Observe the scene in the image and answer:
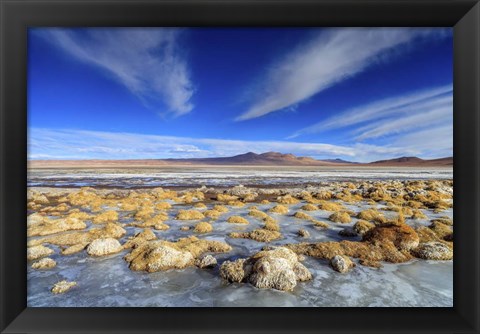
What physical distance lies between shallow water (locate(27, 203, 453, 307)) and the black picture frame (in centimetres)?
→ 28

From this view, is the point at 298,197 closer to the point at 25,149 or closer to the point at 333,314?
the point at 333,314

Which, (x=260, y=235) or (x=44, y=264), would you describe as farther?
(x=260, y=235)

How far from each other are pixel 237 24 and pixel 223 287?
3253mm

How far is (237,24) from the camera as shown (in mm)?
2330

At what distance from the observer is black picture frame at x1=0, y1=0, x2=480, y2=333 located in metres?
2.20

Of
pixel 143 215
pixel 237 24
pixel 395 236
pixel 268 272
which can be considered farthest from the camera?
pixel 143 215

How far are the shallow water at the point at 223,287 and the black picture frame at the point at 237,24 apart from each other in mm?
281

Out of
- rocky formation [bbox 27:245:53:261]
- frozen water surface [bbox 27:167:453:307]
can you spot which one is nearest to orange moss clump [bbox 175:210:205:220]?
frozen water surface [bbox 27:167:453:307]

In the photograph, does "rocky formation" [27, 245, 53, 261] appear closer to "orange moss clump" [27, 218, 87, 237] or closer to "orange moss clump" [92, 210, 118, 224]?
"orange moss clump" [27, 218, 87, 237]

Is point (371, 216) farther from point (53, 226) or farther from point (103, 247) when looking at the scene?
point (53, 226)

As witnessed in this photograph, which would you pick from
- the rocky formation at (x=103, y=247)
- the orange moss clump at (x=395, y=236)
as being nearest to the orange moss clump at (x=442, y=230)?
the orange moss clump at (x=395, y=236)

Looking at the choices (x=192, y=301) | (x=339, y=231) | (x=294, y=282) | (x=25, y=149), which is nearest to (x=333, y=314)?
(x=294, y=282)

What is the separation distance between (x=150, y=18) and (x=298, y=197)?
9688mm

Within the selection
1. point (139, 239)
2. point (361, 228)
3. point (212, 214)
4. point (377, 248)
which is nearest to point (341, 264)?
point (377, 248)
